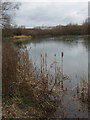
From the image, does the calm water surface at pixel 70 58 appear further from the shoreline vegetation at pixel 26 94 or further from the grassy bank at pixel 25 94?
the grassy bank at pixel 25 94

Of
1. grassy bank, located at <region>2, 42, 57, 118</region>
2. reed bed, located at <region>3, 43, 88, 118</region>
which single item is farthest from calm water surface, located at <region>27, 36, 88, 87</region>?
grassy bank, located at <region>2, 42, 57, 118</region>

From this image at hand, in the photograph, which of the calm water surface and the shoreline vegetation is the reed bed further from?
the calm water surface

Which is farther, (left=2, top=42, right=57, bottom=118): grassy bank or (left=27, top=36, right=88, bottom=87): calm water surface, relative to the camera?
(left=27, top=36, right=88, bottom=87): calm water surface

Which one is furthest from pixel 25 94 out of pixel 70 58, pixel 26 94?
pixel 70 58

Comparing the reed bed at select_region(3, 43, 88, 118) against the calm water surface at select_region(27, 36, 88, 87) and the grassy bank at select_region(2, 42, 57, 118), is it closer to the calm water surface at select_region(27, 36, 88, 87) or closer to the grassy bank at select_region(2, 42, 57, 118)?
the grassy bank at select_region(2, 42, 57, 118)

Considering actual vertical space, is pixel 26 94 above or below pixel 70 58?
below

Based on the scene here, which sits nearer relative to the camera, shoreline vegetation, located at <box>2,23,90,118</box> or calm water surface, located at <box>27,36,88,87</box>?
shoreline vegetation, located at <box>2,23,90,118</box>

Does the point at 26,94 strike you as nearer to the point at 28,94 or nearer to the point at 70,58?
the point at 28,94

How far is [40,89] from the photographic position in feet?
18.3

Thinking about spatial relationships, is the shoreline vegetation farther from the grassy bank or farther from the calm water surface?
the calm water surface

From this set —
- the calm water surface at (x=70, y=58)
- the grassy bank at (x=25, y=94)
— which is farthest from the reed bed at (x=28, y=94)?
the calm water surface at (x=70, y=58)

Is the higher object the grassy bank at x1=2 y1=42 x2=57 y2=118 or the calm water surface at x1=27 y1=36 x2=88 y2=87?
the calm water surface at x1=27 y1=36 x2=88 y2=87

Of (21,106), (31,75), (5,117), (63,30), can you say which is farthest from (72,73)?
(63,30)

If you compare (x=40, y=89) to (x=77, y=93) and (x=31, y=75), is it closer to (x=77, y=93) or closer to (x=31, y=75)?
(x=31, y=75)
